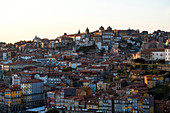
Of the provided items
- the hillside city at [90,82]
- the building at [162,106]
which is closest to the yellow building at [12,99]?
the hillside city at [90,82]

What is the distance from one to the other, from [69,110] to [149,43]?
3143 centimetres

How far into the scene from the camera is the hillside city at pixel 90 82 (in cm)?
Result: 4031

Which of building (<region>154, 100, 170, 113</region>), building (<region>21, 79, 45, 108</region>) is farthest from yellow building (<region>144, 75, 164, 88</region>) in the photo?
building (<region>21, 79, 45, 108</region>)

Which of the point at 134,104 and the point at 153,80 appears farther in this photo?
the point at 153,80

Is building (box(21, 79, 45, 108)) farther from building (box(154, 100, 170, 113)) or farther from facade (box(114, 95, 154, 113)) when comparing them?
building (box(154, 100, 170, 113))

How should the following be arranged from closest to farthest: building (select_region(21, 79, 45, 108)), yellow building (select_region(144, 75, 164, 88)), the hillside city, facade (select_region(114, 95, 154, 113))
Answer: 1. facade (select_region(114, 95, 154, 113))
2. the hillside city
3. yellow building (select_region(144, 75, 164, 88))
4. building (select_region(21, 79, 45, 108))

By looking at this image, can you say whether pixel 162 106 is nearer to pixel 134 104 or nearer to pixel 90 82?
pixel 134 104

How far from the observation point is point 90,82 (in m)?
50.8

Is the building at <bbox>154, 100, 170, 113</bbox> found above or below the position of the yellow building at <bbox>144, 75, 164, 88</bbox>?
below

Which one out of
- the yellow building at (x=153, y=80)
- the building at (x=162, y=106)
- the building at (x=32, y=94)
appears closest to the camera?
the building at (x=162, y=106)

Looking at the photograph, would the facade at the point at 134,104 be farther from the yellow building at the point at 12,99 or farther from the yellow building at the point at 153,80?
the yellow building at the point at 12,99

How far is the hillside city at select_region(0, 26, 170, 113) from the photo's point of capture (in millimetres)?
40312

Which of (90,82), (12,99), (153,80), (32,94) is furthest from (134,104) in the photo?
(12,99)

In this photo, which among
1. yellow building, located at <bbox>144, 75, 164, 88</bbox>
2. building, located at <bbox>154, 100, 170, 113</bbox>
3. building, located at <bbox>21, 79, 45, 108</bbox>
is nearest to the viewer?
building, located at <bbox>154, 100, 170, 113</bbox>
